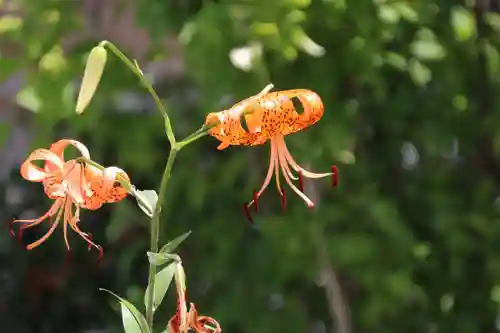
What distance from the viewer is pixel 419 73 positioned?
1517 mm

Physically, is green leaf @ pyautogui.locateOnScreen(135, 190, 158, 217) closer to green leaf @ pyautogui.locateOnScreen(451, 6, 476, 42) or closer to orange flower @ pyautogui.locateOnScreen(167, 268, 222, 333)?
orange flower @ pyautogui.locateOnScreen(167, 268, 222, 333)

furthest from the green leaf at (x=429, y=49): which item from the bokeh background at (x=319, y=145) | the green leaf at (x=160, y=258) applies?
the green leaf at (x=160, y=258)

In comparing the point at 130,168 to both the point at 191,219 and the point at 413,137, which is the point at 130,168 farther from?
the point at 413,137

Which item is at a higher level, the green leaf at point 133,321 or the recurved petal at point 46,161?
the recurved petal at point 46,161

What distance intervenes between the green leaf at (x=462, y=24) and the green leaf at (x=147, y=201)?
2.98 ft

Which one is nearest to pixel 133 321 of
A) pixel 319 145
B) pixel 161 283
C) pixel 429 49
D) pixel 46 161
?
pixel 161 283

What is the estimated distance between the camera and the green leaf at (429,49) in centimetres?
149

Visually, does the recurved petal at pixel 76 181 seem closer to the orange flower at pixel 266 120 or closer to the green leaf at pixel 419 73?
the orange flower at pixel 266 120

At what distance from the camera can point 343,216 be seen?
150 cm

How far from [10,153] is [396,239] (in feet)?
4.67

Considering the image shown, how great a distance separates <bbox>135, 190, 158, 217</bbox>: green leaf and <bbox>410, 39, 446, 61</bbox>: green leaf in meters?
0.89

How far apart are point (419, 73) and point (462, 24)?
0.36 ft

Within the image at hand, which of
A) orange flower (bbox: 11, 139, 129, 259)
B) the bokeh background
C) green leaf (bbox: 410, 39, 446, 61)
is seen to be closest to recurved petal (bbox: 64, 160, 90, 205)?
orange flower (bbox: 11, 139, 129, 259)

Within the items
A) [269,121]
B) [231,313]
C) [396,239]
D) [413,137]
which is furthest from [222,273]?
[269,121]
